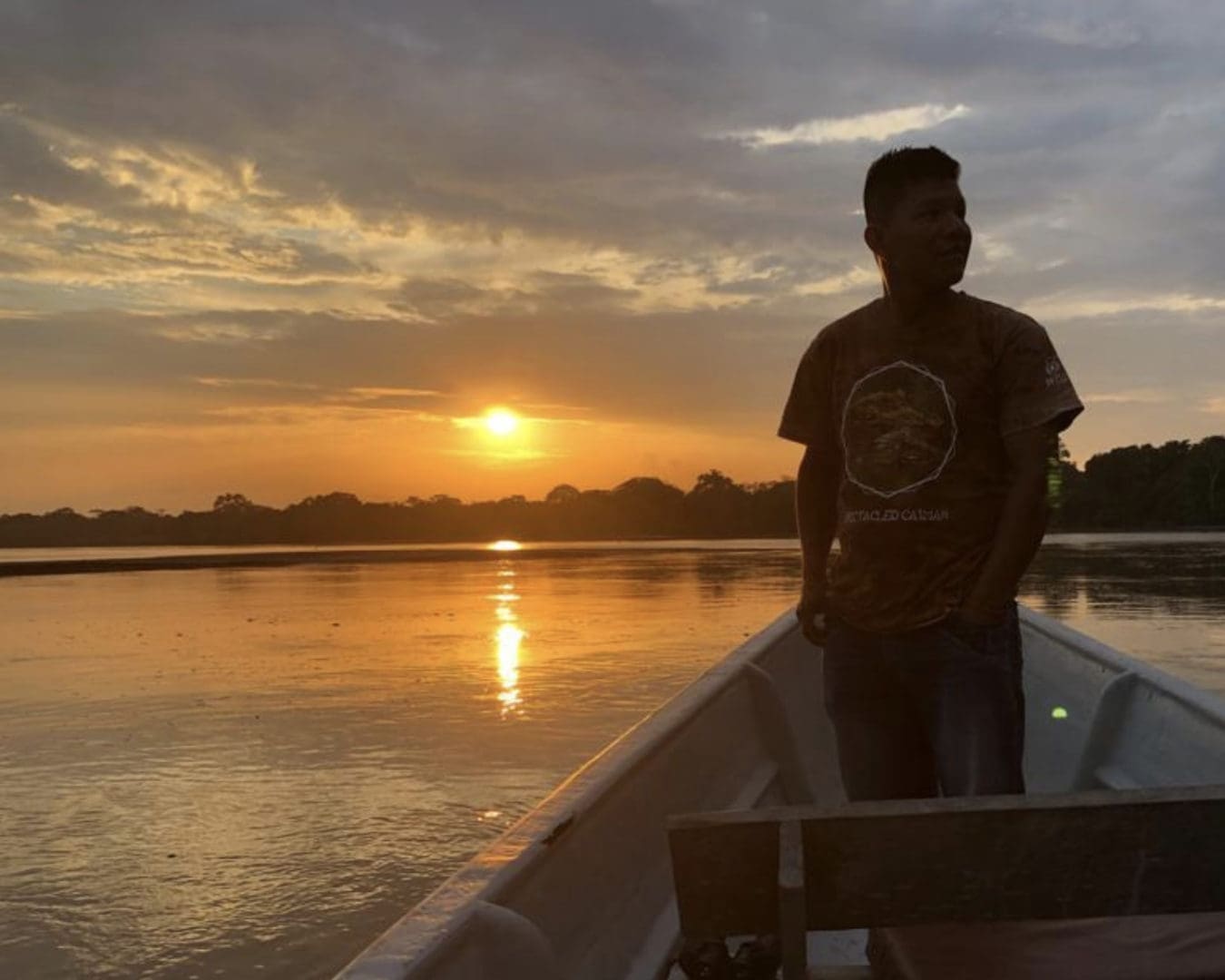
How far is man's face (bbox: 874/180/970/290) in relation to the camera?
254cm

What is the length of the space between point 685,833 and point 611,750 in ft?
4.81

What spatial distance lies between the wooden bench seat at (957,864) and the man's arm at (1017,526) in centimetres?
71

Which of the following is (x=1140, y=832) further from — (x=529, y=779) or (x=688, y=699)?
(x=529, y=779)

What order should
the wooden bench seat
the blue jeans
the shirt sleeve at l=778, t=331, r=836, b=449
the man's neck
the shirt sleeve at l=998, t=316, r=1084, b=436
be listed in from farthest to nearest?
the shirt sleeve at l=778, t=331, r=836, b=449 < the man's neck < the blue jeans < the shirt sleeve at l=998, t=316, r=1084, b=436 < the wooden bench seat

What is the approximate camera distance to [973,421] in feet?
8.25

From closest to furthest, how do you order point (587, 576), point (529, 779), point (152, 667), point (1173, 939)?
1. point (1173, 939)
2. point (529, 779)
3. point (152, 667)
4. point (587, 576)

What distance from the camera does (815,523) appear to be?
9.94ft

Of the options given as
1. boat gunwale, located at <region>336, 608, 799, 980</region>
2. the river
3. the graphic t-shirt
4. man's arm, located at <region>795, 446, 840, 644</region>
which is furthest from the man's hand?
the river

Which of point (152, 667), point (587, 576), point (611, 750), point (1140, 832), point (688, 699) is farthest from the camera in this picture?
point (587, 576)

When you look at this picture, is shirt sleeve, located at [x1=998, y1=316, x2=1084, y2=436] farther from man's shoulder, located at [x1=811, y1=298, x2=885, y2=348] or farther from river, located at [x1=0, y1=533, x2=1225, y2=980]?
river, located at [x1=0, y1=533, x2=1225, y2=980]

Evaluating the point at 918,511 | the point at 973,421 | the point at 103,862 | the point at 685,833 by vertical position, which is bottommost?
the point at 103,862

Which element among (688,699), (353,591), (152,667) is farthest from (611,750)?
(353,591)

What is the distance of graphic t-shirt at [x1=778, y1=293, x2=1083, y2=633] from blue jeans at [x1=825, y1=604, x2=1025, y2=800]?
0.07 m

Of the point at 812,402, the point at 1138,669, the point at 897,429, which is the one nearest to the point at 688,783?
the point at 812,402
